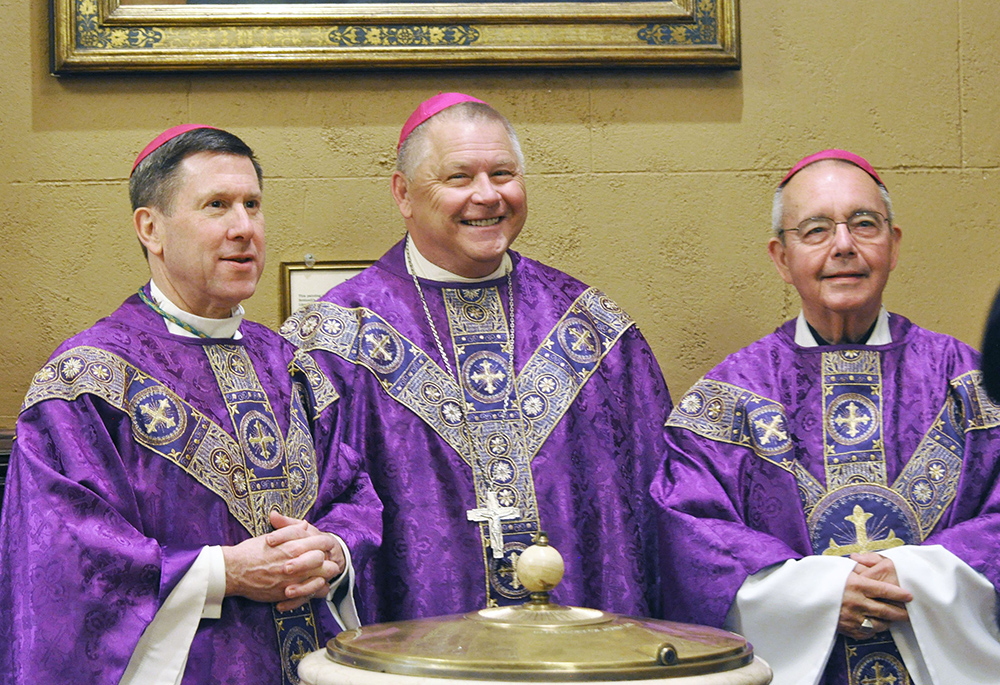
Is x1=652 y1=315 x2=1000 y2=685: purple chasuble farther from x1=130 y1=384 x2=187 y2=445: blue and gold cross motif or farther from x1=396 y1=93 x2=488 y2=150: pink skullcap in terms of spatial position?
x1=130 y1=384 x2=187 y2=445: blue and gold cross motif

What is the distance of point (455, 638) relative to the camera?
244 cm

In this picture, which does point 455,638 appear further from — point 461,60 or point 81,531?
point 461,60

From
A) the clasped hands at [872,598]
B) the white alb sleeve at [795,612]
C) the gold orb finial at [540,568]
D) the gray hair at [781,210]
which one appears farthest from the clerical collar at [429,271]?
Result: the gold orb finial at [540,568]

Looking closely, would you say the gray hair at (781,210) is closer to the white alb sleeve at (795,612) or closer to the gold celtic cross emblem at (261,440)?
the white alb sleeve at (795,612)

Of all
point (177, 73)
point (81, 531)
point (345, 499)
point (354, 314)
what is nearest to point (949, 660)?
point (345, 499)

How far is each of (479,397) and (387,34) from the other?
1.54 meters

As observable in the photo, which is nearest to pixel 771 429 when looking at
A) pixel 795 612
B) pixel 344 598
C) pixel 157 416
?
pixel 795 612

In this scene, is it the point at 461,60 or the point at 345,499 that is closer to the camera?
the point at 345,499

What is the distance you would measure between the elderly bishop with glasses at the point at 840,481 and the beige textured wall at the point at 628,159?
805 millimetres

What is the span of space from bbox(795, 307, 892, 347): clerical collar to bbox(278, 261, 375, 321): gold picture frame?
1.62 metres

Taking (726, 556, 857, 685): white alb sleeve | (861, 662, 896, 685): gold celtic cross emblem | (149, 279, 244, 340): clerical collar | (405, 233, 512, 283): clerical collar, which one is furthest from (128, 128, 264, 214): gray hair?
(861, 662, 896, 685): gold celtic cross emblem

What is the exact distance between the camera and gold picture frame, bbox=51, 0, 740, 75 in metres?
4.84

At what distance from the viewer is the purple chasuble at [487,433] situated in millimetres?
3908

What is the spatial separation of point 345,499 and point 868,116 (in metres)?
2.59
